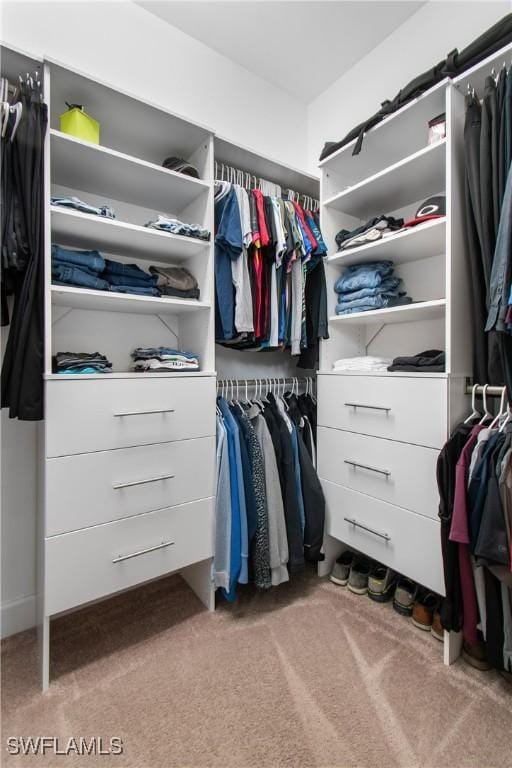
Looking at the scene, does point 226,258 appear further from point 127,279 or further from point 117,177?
point 117,177

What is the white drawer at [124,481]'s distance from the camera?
1281 mm

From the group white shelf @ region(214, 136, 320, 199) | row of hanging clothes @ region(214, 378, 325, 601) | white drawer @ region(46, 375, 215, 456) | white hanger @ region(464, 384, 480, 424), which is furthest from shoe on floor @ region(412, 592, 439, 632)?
white shelf @ region(214, 136, 320, 199)

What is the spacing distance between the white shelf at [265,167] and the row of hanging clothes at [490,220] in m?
0.85

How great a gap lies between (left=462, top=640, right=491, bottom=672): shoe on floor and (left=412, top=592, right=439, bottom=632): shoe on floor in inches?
6.8

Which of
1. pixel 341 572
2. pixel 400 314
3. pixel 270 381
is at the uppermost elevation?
pixel 400 314

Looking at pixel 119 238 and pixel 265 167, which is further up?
pixel 265 167

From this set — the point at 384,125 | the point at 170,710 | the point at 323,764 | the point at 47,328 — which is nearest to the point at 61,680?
the point at 170,710

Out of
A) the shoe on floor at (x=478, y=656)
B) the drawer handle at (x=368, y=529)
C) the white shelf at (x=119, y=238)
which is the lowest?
the shoe on floor at (x=478, y=656)

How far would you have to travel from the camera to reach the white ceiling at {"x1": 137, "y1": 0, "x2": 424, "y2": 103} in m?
1.79

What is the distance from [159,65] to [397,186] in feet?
4.60

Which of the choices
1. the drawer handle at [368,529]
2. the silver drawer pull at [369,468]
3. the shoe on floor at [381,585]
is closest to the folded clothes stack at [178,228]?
the silver drawer pull at [369,468]

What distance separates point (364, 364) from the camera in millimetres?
1767

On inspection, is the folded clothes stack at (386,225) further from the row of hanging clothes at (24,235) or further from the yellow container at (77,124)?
the row of hanging clothes at (24,235)
